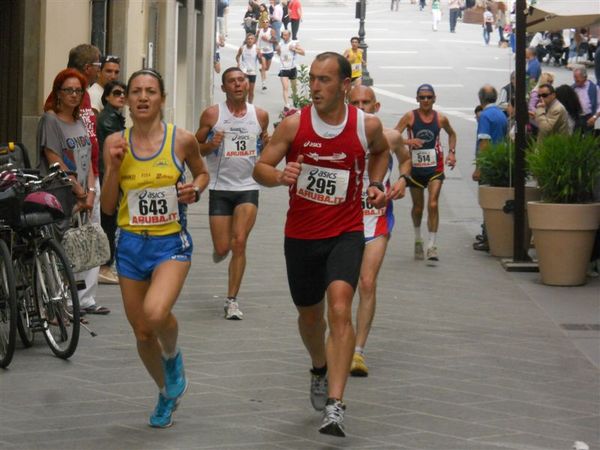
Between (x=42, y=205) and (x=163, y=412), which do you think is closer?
(x=163, y=412)

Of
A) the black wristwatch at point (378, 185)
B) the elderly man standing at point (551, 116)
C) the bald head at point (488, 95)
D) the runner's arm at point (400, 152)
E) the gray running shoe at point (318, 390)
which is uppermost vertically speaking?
the bald head at point (488, 95)

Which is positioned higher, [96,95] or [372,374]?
[96,95]

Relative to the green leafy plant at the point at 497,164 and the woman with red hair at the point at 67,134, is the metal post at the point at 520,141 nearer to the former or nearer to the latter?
the green leafy plant at the point at 497,164

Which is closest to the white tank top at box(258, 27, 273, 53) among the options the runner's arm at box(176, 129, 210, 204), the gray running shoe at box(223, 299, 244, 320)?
the gray running shoe at box(223, 299, 244, 320)

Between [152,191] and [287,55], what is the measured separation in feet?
88.5

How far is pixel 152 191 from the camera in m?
7.04

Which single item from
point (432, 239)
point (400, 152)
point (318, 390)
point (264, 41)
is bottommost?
point (318, 390)

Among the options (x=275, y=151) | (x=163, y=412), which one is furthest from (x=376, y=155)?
(x=163, y=412)

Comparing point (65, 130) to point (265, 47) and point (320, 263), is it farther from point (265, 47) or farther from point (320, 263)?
point (265, 47)

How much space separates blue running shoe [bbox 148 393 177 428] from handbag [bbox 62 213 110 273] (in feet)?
7.91

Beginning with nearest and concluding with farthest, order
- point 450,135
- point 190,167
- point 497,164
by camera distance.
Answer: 1. point 190,167
2. point 497,164
3. point 450,135

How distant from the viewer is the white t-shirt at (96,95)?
37.4ft

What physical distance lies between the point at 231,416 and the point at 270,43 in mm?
31205

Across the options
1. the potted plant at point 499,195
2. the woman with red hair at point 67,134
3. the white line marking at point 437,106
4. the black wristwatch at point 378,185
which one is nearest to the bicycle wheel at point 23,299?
the woman with red hair at point 67,134
